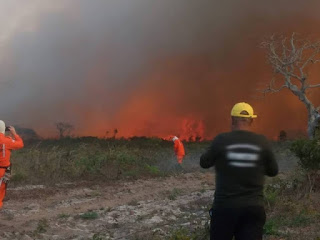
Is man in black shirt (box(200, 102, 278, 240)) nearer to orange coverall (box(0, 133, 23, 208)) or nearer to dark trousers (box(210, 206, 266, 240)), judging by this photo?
dark trousers (box(210, 206, 266, 240))

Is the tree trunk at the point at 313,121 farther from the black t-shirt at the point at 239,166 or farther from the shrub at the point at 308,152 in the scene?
the black t-shirt at the point at 239,166

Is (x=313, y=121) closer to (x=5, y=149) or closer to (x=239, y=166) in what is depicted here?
(x=5, y=149)

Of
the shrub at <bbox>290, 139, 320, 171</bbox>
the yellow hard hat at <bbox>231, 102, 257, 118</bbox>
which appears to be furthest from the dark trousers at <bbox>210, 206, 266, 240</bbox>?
the shrub at <bbox>290, 139, 320, 171</bbox>

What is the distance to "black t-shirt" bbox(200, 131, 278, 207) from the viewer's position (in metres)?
3.63

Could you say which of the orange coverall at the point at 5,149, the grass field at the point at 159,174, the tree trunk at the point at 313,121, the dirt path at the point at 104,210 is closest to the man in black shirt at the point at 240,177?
the grass field at the point at 159,174

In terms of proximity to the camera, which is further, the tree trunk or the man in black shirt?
the tree trunk

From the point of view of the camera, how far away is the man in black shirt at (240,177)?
363 cm

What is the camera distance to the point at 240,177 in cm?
363

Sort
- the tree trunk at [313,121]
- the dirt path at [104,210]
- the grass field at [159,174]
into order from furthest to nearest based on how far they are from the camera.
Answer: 1. the tree trunk at [313,121]
2. the dirt path at [104,210]
3. the grass field at [159,174]

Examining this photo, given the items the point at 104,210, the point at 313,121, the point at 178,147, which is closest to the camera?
the point at 104,210

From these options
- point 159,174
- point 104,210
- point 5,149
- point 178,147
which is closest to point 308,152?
point 104,210

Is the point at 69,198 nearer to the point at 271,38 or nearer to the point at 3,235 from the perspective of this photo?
the point at 3,235

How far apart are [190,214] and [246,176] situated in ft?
A: 16.6

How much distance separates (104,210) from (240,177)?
19.7 feet
